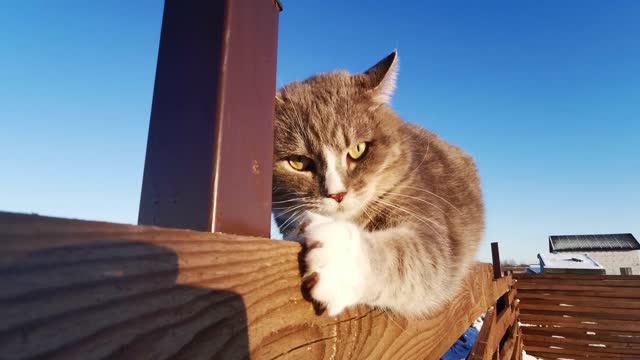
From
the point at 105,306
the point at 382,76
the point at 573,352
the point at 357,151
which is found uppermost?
the point at 382,76

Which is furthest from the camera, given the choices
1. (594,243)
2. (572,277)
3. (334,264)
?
(594,243)

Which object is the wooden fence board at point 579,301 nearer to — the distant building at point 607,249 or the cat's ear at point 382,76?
the cat's ear at point 382,76

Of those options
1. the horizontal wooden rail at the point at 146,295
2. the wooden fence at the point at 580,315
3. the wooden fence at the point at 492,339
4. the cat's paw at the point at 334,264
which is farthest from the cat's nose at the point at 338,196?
the wooden fence at the point at 580,315

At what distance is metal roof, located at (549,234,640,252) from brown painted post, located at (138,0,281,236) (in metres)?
36.5

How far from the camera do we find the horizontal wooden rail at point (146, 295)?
12.5 inches

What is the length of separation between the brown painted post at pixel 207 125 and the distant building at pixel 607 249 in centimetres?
3171

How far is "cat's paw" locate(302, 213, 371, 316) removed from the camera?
88 centimetres

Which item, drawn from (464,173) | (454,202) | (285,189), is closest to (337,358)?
(285,189)

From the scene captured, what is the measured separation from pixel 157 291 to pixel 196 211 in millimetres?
Answer: 239

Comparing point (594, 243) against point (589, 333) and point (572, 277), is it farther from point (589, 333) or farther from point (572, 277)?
point (572, 277)

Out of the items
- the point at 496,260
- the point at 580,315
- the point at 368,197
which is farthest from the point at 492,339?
the point at 580,315

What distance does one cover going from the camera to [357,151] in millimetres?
2182

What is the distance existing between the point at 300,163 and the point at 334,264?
4.00ft

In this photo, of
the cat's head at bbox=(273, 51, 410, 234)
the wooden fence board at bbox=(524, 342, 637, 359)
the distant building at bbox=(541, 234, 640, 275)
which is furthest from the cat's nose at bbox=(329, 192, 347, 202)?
the distant building at bbox=(541, 234, 640, 275)
